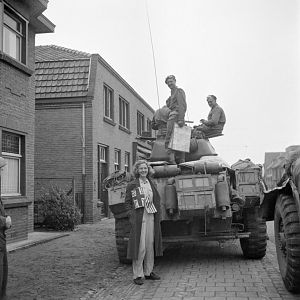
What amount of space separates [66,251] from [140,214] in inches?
147

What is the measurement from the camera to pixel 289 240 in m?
4.95

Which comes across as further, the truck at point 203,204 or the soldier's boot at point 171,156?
the soldier's boot at point 171,156

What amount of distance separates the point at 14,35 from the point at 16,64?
0.92m

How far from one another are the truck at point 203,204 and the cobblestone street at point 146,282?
469 millimetres

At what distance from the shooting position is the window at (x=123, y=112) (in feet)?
71.7

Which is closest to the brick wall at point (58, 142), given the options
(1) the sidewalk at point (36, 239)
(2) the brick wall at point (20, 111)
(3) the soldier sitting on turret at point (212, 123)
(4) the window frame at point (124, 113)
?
(1) the sidewalk at point (36, 239)

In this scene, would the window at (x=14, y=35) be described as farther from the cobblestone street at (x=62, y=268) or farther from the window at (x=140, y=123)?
the window at (x=140, y=123)

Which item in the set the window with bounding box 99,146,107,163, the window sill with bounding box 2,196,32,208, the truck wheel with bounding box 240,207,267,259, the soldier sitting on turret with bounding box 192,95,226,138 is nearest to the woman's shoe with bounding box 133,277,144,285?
the truck wheel with bounding box 240,207,267,259

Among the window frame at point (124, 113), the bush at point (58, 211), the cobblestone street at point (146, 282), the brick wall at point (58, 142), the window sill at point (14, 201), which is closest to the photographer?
the cobblestone street at point (146, 282)

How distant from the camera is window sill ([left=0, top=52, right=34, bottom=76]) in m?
10.3

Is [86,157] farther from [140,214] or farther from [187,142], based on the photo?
[140,214]

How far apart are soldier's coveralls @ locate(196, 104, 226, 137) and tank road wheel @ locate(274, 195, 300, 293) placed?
13.2 feet

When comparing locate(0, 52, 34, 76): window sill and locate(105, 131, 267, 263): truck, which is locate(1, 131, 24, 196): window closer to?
locate(0, 52, 34, 76): window sill

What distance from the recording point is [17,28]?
11.6 meters
